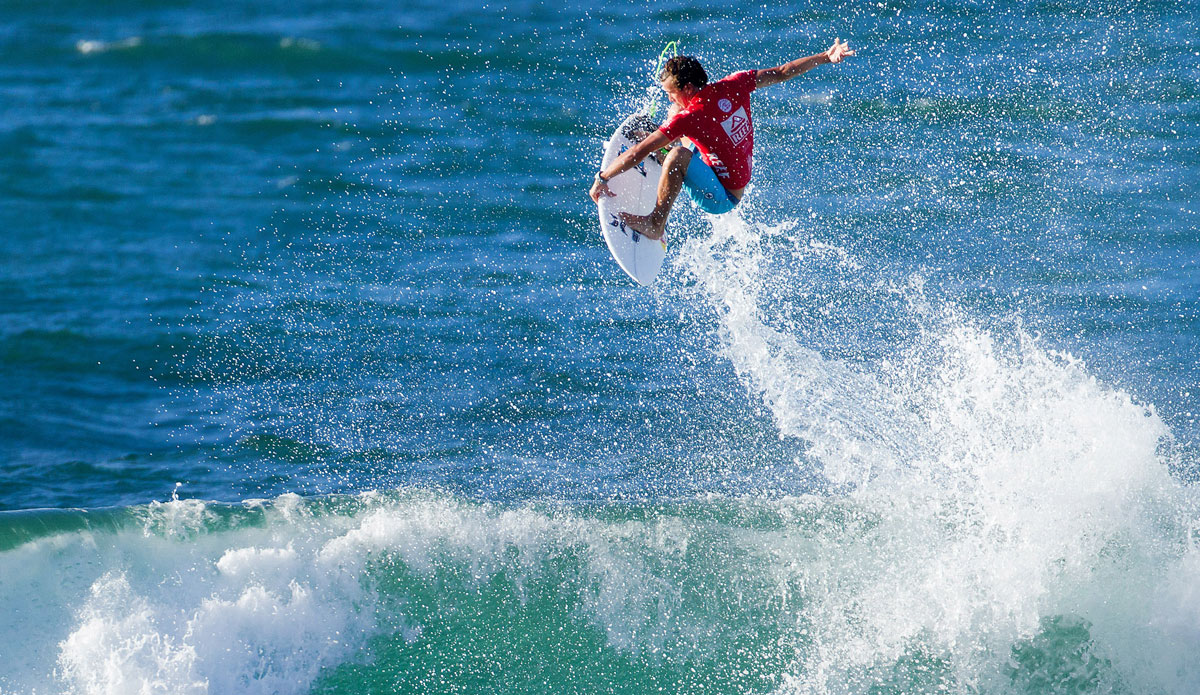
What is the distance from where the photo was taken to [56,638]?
7.22 meters

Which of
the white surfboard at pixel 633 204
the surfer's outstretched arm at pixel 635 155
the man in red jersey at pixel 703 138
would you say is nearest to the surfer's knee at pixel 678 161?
the man in red jersey at pixel 703 138

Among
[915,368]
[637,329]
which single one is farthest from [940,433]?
[637,329]

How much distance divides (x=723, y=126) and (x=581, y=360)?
8.84 feet

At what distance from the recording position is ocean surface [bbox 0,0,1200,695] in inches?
292

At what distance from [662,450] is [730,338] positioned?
1.12 m

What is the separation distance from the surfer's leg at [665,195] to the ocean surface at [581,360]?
67.6 inches

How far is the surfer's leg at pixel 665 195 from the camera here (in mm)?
7172

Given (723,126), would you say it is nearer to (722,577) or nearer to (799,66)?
(799,66)

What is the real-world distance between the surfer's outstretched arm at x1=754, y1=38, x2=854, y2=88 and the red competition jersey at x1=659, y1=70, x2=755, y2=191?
0.30 feet

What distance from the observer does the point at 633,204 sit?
795 centimetres

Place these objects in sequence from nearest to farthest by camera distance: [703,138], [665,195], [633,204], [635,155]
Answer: [635,155] → [703,138] → [665,195] → [633,204]

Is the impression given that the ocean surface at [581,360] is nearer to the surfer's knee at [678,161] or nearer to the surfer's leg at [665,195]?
the surfer's leg at [665,195]

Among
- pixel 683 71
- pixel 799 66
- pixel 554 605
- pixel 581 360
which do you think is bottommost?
pixel 554 605

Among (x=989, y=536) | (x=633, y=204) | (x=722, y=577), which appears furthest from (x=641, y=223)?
(x=989, y=536)
